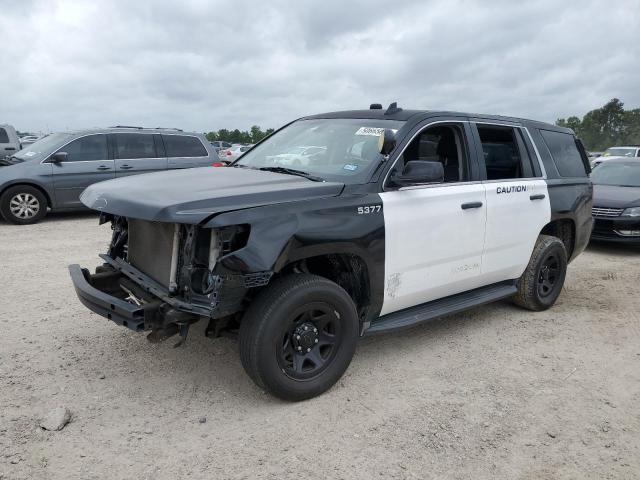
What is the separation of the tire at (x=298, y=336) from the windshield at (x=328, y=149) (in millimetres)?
892

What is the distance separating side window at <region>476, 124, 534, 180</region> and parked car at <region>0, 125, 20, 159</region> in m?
13.0

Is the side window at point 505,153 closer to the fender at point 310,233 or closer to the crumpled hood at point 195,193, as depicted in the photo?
the fender at point 310,233

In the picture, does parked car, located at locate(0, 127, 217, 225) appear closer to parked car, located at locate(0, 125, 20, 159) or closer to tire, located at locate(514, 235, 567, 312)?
parked car, located at locate(0, 125, 20, 159)

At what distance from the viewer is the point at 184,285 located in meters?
3.17

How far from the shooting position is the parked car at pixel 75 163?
30.2 feet

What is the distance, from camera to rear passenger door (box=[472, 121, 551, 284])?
14.8 ft

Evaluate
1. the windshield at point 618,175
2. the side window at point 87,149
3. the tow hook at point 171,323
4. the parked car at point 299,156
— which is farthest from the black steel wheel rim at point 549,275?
the side window at point 87,149

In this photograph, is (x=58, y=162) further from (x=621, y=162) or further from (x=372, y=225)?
(x=621, y=162)

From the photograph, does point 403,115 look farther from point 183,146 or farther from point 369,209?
point 183,146

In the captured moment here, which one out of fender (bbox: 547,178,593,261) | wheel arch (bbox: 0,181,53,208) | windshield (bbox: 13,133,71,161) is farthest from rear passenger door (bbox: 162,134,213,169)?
fender (bbox: 547,178,593,261)

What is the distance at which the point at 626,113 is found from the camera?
5831 centimetres

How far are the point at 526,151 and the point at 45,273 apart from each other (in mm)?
5348

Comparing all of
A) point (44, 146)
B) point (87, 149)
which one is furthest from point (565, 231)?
point (44, 146)

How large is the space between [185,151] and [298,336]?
8386 millimetres
